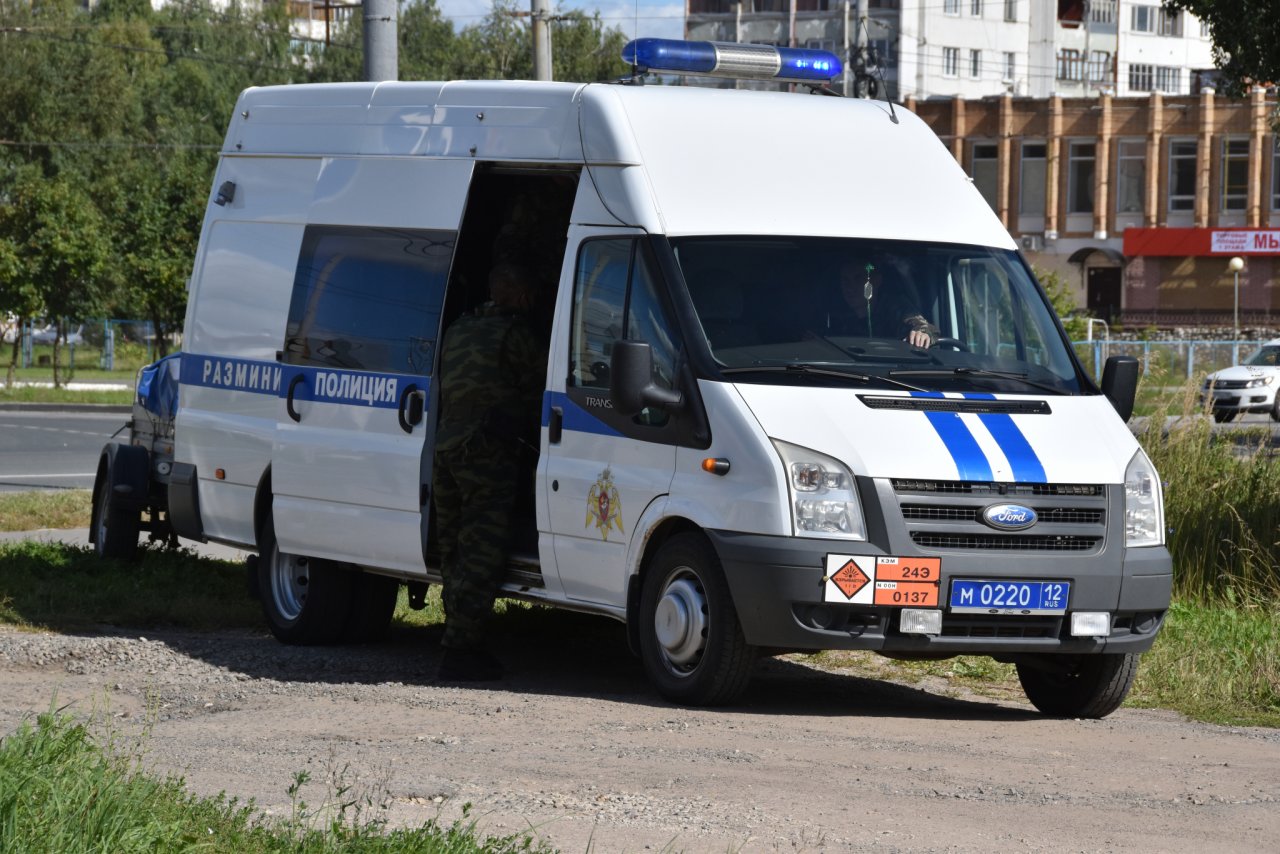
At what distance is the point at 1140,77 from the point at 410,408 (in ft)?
308

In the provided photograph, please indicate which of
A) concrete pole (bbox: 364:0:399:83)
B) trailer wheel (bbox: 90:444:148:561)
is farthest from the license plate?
concrete pole (bbox: 364:0:399:83)

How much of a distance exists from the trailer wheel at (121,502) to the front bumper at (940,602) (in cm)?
600

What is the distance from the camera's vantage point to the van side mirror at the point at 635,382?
7.82 meters

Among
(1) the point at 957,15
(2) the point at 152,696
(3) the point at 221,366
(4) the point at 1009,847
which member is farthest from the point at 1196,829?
(1) the point at 957,15

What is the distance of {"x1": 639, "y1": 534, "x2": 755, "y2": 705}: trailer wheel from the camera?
303 inches

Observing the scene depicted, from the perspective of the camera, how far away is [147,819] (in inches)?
192

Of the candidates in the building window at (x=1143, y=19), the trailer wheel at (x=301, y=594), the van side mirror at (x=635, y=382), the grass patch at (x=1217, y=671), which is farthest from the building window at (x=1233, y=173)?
the van side mirror at (x=635, y=382)

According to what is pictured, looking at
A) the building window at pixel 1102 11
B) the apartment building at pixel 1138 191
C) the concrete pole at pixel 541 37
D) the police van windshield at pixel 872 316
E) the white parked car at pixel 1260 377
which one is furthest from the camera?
the building window at pixel 1102 11

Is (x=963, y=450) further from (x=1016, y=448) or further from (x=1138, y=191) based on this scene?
(x=1138, y=191)

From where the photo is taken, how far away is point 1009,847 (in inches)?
215

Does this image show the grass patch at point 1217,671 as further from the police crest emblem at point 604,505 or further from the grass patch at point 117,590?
the grass patch at point 117,590

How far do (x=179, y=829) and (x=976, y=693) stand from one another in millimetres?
5304

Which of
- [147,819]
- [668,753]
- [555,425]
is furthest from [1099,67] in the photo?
[147,819]

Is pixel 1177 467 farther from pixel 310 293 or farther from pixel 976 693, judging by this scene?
pixel 310 293
